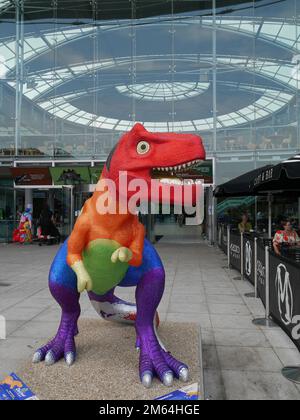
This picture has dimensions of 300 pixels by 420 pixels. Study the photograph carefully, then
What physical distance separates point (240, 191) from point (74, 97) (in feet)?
37.0

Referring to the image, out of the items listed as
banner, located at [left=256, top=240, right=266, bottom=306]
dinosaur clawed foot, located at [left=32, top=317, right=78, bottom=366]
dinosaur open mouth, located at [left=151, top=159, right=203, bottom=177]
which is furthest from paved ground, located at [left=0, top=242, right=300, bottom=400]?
dinosaur open mouth, located at [left=151, top=159, right=203, bottom=177]

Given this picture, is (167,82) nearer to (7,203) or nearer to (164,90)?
(164,90)

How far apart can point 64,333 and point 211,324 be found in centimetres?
242

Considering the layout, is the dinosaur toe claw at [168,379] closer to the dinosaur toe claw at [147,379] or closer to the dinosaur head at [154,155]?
the dinosaur toe claw at [147,379]

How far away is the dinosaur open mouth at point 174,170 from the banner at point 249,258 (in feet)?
14.8

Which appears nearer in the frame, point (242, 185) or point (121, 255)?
point (121, 255)

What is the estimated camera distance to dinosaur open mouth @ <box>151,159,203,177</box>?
2.82 metres

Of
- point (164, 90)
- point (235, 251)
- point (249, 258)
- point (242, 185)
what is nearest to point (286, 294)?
point (249, 258)

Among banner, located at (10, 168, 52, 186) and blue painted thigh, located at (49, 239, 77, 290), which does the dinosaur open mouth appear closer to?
blue painted thigh, located at (49, 239, 77, 290)

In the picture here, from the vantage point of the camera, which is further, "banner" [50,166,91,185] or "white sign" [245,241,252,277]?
"banner" [50,166,91,185]

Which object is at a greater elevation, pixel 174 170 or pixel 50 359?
pixel 174 170

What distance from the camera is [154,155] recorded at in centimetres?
288

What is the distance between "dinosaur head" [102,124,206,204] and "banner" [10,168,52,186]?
14523 mm

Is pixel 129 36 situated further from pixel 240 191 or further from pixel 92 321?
pixel 92 321
